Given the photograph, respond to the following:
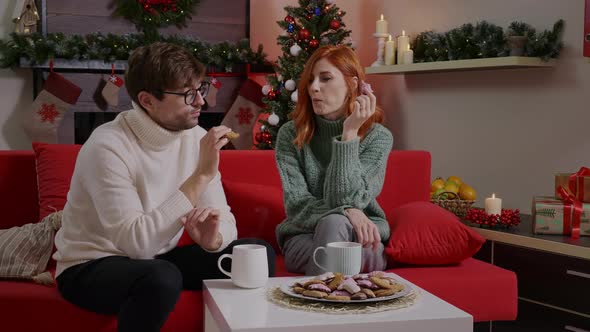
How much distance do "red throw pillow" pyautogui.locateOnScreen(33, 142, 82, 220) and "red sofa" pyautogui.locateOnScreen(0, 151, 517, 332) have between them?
8 cm

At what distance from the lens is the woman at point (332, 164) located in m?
2.47

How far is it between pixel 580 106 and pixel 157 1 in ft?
9.44

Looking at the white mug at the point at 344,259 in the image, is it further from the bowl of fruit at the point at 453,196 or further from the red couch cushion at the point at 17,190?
the bowl of fruit at the point at 453,196

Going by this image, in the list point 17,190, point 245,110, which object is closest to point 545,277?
point 17,190

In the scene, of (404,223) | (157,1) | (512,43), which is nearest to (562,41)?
(512,43)

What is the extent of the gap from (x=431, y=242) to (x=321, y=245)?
403mm

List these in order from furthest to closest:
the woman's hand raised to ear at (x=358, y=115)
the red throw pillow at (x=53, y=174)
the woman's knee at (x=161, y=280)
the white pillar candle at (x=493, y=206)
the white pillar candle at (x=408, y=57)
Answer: the white pillar candle at (x=408, y=57)
the white pillar candle at (x=493, y=206)
the red throw pillow at (x=53, y=174)
the woman's hand raised to ear at (x=358, y=115)
the woman's knee at (x=161, y=280)

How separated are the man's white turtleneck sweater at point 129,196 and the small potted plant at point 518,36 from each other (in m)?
1.88

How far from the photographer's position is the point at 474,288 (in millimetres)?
2486

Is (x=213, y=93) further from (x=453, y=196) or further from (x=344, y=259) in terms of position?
(x=344, y=259)

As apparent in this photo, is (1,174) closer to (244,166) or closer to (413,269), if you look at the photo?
(244,166)

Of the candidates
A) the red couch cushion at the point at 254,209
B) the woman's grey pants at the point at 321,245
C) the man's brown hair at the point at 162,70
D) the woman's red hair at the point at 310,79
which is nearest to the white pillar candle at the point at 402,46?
the woman's red hair at the point at 310,79

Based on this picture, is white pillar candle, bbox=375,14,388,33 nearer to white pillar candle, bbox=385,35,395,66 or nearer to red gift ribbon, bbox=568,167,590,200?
white pillar candle, bbox=385,35,395,66

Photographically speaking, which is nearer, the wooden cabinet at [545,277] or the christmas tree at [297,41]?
the wooden cabinet at [545,277]
